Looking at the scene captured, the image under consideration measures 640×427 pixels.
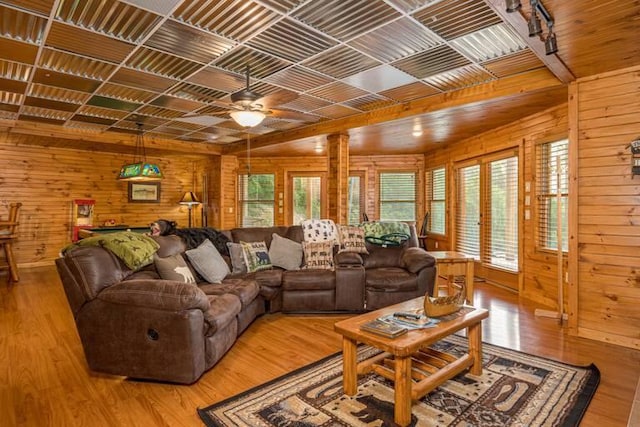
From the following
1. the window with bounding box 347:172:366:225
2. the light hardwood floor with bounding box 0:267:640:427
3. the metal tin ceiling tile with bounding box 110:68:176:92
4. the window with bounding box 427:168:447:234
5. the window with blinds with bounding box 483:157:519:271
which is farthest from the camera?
the window with bounding box 347:172:366:225

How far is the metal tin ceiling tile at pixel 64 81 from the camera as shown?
3.80 m

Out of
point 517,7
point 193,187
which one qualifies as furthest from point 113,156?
point 517,7

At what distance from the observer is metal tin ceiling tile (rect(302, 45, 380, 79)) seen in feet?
10.7

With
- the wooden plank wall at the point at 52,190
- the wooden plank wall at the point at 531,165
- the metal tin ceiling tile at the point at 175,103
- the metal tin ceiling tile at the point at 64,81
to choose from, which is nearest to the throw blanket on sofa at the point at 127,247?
the metal tin ceiling tile at the point at 64,81

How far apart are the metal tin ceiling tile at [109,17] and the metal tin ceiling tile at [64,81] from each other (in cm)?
135

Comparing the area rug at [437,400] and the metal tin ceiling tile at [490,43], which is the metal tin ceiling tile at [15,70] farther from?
the metal tin ceiling tile at [490,43]

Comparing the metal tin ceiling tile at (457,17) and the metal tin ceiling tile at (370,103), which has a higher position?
the metal tin ceiling tile at (370,103)

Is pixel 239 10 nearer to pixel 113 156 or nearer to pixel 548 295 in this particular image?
pixel 548 295

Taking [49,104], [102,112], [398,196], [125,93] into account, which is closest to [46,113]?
[49,104]

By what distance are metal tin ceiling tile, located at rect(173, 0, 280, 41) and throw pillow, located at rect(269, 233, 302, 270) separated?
93.1 inches

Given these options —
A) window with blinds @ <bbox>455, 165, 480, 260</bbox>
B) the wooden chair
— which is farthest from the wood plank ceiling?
the wooden chair

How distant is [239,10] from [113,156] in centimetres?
681

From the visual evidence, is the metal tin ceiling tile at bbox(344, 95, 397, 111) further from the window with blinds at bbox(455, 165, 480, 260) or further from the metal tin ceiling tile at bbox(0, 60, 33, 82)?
the metal tin ceiling tile at bbox(0, 60, 33, 82)

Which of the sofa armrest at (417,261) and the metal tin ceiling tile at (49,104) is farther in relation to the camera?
the metal tin ceiling tile at (49,104)
